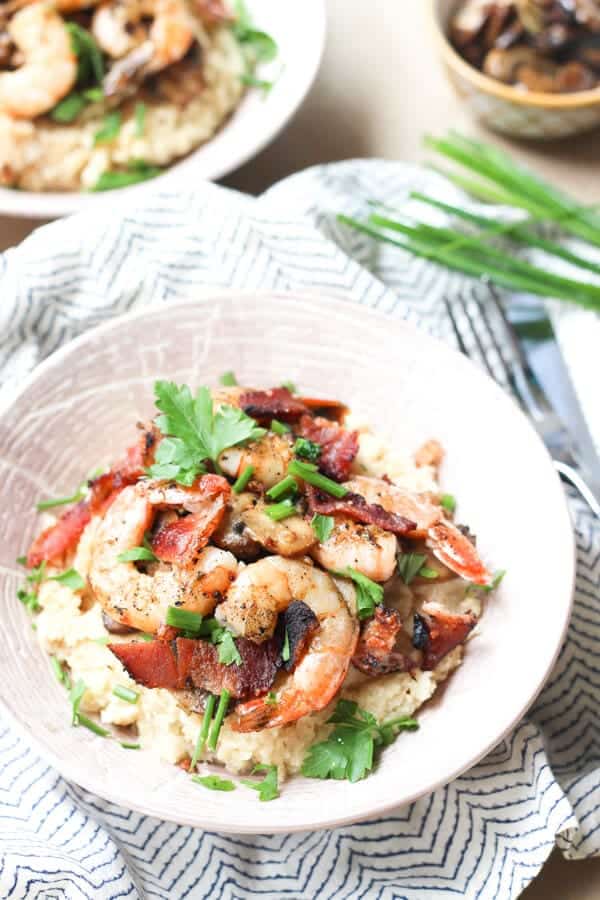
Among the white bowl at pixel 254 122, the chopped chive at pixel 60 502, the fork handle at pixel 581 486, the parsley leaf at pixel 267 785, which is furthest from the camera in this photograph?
the white bowl at pixel 254 122

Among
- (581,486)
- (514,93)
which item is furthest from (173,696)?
(514,93)

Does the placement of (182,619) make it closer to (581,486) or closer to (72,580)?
(72,580)

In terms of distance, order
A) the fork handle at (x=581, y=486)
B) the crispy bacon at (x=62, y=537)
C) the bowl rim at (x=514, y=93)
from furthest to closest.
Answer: the bowl rim at (x=514, y=93) → the fork handle at (x=581, y=486) → the crispy bacon at (x=62, y=537)

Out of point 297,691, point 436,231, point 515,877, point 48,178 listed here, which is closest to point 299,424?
point 297,691

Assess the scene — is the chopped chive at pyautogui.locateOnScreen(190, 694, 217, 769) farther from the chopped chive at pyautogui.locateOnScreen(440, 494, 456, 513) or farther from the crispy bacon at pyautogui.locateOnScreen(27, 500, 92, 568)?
the chopped chive at pyautogui.locateOnScreen(440, 494, 456, 513)

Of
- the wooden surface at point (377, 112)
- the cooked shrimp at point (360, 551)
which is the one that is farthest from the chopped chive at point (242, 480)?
the wooden surface at point (377, 112)

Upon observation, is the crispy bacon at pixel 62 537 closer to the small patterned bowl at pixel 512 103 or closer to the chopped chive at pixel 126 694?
the chopped chive at pixel 126 694

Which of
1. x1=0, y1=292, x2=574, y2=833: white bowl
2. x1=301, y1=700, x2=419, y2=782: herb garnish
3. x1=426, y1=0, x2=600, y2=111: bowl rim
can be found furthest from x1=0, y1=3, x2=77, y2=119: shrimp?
x1=301, y1=700, x2=419, y2=782: herb garnish
